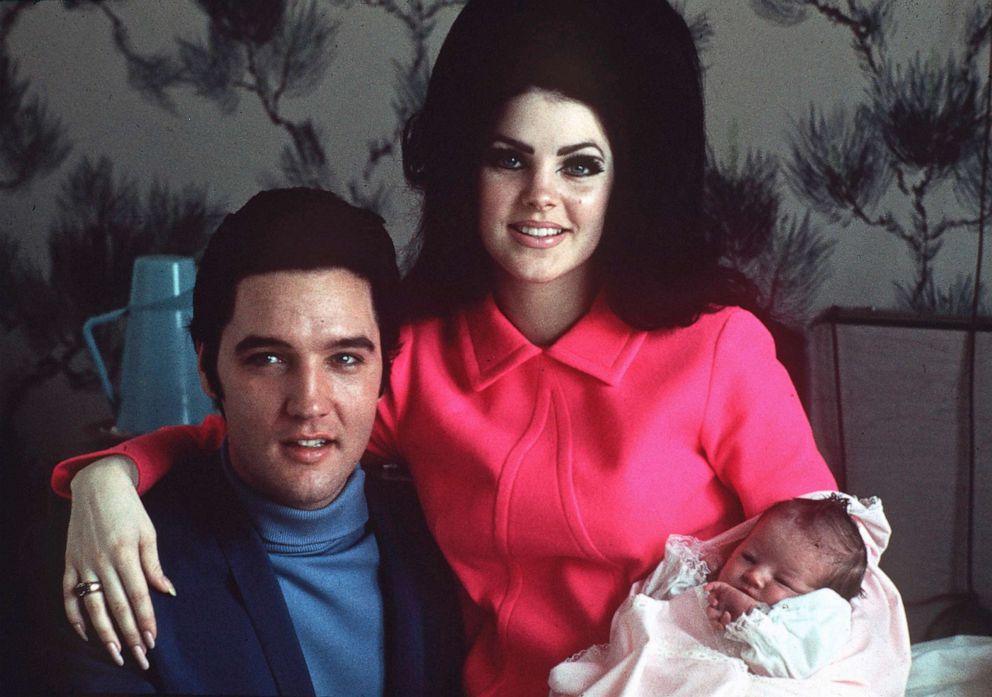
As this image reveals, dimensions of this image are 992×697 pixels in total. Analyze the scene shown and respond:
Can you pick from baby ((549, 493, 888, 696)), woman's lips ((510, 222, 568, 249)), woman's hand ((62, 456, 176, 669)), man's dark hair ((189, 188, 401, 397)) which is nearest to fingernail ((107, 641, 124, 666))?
woman's hand ((62, 456, 176, 669))

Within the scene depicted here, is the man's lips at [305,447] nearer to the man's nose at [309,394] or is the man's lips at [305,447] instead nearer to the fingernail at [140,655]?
the man's nose at [309,394]

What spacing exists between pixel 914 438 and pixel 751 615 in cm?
37

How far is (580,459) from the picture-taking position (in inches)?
33.4

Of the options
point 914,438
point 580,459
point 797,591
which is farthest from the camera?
point 914,438

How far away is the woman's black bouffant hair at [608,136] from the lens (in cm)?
77

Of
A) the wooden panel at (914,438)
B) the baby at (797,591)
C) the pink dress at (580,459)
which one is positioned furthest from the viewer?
the wooden panel at (914,438)

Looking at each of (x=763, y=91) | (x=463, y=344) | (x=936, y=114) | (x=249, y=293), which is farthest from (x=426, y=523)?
(x=936, y=114)

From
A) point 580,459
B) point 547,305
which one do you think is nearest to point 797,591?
point 580,459

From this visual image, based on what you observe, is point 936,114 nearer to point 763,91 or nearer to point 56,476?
point 763,91

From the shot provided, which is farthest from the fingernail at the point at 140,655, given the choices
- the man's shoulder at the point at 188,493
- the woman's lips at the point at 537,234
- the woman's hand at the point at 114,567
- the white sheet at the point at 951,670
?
the white sheet at the point at 951,670

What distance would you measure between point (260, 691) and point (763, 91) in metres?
0.69

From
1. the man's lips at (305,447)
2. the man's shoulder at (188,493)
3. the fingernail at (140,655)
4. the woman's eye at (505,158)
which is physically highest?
the woman's eye at (505,158)

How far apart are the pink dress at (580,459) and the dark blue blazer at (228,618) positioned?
39mm

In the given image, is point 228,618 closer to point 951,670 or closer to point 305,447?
point 305,447
